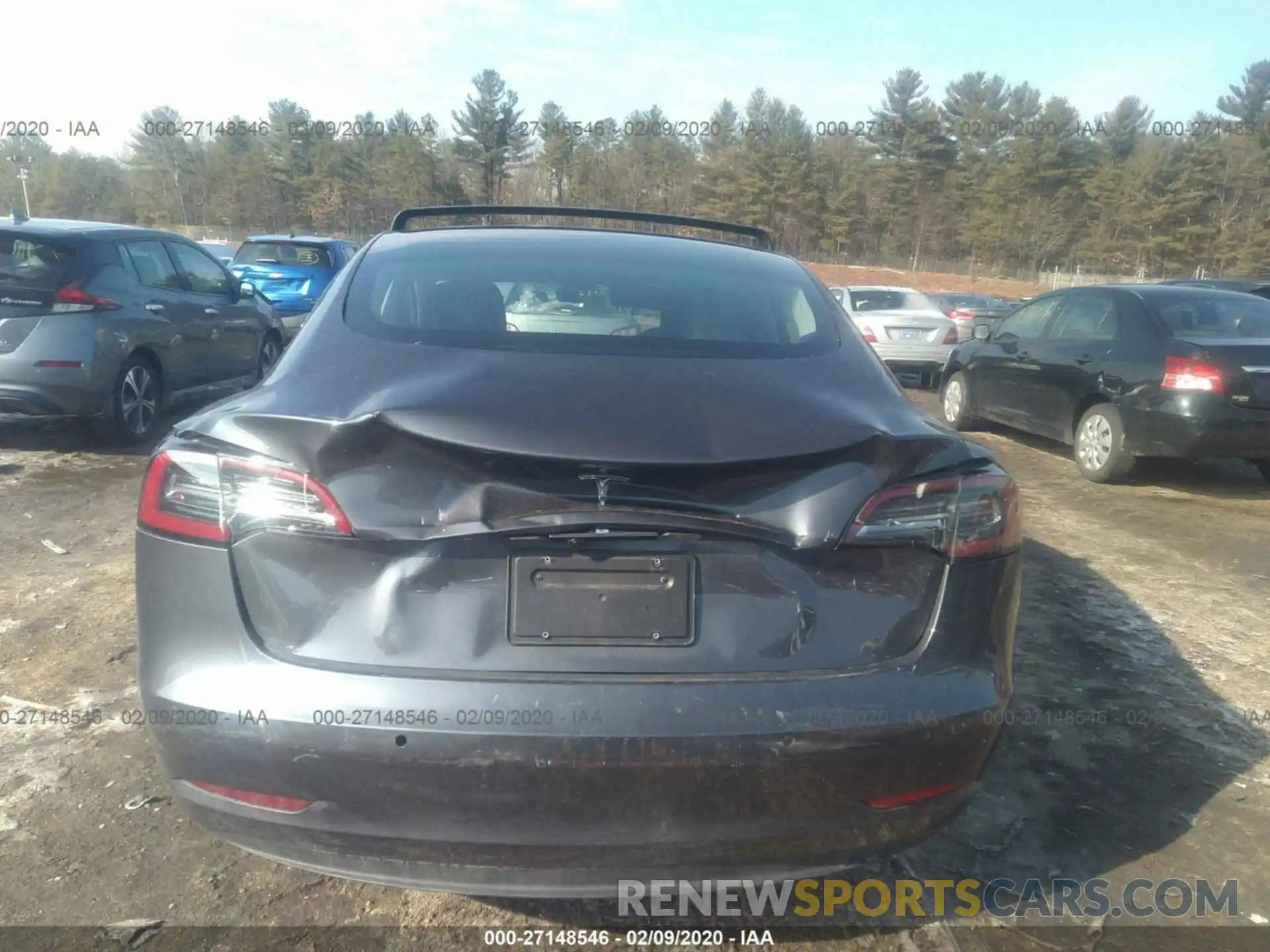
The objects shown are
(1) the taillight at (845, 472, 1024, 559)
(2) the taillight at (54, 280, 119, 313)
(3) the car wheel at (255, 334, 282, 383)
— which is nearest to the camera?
(1) the taillight at (845, 472, 1024, 559)

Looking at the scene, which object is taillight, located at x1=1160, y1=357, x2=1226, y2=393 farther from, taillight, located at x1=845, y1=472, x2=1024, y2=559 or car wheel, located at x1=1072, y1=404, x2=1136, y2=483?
taillight, located at x1=845, y1=472, x2=1024, y2=559

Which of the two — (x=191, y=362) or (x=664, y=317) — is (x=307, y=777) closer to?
(x=664, y=317)

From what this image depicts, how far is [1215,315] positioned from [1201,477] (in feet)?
4.38

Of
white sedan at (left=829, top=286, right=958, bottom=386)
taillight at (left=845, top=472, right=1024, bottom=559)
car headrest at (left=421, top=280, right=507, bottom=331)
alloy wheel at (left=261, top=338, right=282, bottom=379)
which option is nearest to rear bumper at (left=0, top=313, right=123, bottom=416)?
alloy wheel at (left=261, top=338, right=282, bottom=379)

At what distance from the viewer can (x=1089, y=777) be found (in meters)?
3.13

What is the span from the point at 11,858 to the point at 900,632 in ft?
7.69

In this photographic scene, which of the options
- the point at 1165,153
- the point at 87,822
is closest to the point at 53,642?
the point at 87,822

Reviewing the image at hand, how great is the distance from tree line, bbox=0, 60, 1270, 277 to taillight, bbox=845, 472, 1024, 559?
151 feet

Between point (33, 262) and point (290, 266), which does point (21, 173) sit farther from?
point (33, 262)

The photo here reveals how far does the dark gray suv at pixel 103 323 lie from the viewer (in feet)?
22.3

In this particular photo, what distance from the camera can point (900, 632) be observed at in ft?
6.66

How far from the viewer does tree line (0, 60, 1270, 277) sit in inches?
1882

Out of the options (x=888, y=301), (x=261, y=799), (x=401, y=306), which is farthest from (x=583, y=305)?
(x=888, y=301)

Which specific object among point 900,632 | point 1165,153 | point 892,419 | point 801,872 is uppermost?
point 1165,153
